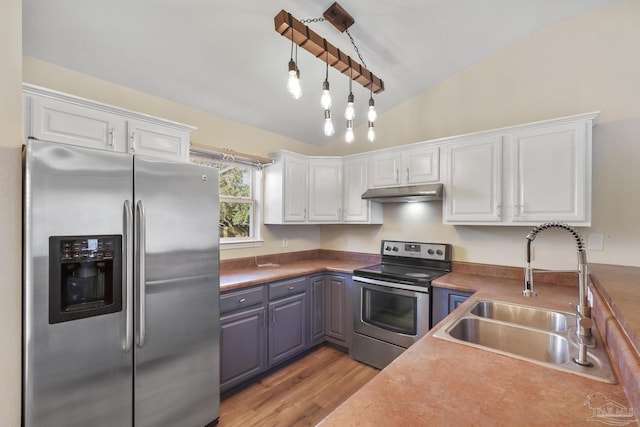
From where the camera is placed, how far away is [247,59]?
2.25m

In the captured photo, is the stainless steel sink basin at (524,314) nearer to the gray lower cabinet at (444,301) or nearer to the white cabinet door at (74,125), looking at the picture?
the gray lower cabinet at (444,301)

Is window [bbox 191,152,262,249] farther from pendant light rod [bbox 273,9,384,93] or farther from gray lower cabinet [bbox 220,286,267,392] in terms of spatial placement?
pendant light rod [bbox 273,9,384,93]

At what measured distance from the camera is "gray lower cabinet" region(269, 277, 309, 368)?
8.46ft

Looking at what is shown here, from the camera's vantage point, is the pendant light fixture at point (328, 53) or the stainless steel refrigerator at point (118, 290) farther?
the pendant light fixture at point (328, 53)

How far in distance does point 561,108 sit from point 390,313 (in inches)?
89.5

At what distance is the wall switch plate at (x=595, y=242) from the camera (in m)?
2.22

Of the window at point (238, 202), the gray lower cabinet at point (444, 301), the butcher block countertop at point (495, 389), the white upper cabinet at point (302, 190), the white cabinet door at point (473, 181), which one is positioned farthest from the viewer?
the white upper cabinet at point (302, 190)

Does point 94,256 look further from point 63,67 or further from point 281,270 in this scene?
point 281,270

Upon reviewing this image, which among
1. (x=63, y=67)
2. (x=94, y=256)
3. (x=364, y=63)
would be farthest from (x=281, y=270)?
(x=63, y=67)

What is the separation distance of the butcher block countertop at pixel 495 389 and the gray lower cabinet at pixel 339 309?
5.56 ft

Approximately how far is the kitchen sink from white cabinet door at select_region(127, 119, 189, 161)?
2.10m

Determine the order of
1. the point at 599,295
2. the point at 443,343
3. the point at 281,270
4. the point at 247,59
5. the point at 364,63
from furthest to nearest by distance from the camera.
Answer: the point at 281,270, the point at 364,63, the point at 247,59, the point at 599,295, the point at 443,343

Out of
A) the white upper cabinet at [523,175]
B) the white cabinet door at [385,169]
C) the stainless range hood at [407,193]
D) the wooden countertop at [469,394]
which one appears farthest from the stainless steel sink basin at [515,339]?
the white cabinet door at [385,169]

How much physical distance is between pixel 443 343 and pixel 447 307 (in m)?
1.24
